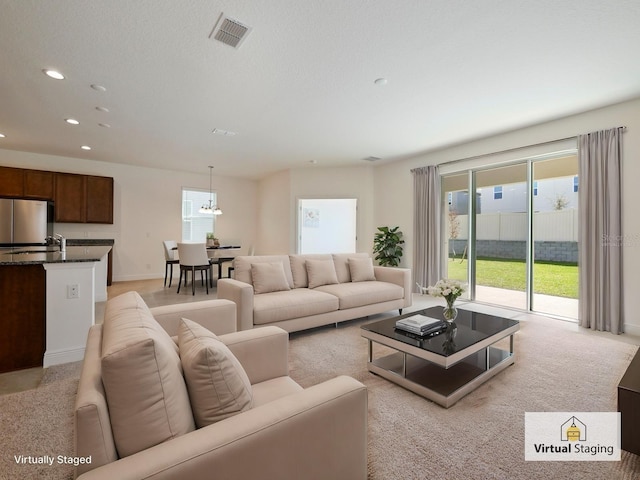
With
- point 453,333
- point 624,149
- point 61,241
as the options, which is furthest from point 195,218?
point 624,149

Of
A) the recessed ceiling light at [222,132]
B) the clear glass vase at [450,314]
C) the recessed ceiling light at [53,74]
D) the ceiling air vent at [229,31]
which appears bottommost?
the clear glass vase at [450,314]

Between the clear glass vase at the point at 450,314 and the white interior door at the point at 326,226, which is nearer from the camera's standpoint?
the clear glass vase at the point at 450,314

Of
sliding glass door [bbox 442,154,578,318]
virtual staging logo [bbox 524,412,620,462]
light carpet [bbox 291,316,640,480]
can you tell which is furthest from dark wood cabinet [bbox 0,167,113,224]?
virtual staging logo [bbox 524,412,620,462]

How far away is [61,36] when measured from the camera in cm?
248

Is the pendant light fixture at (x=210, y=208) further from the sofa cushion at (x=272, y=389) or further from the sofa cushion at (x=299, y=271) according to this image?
the sofa cushion at (x=272, y=389)

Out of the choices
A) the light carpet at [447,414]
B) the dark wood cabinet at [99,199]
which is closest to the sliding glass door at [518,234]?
the light carpet at [447,414]

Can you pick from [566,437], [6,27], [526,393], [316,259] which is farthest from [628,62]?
[6,27]

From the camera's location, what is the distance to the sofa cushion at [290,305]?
10.2 feet

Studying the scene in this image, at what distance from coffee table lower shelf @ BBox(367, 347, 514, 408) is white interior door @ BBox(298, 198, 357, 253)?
470 centimetres

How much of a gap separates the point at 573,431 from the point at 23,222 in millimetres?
8113

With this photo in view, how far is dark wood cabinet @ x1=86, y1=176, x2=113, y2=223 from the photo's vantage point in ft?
21.3

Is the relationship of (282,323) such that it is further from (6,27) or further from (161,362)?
(6,27)

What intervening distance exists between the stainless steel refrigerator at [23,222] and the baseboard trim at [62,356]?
4.46 metres

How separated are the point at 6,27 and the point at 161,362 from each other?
10.4ft
